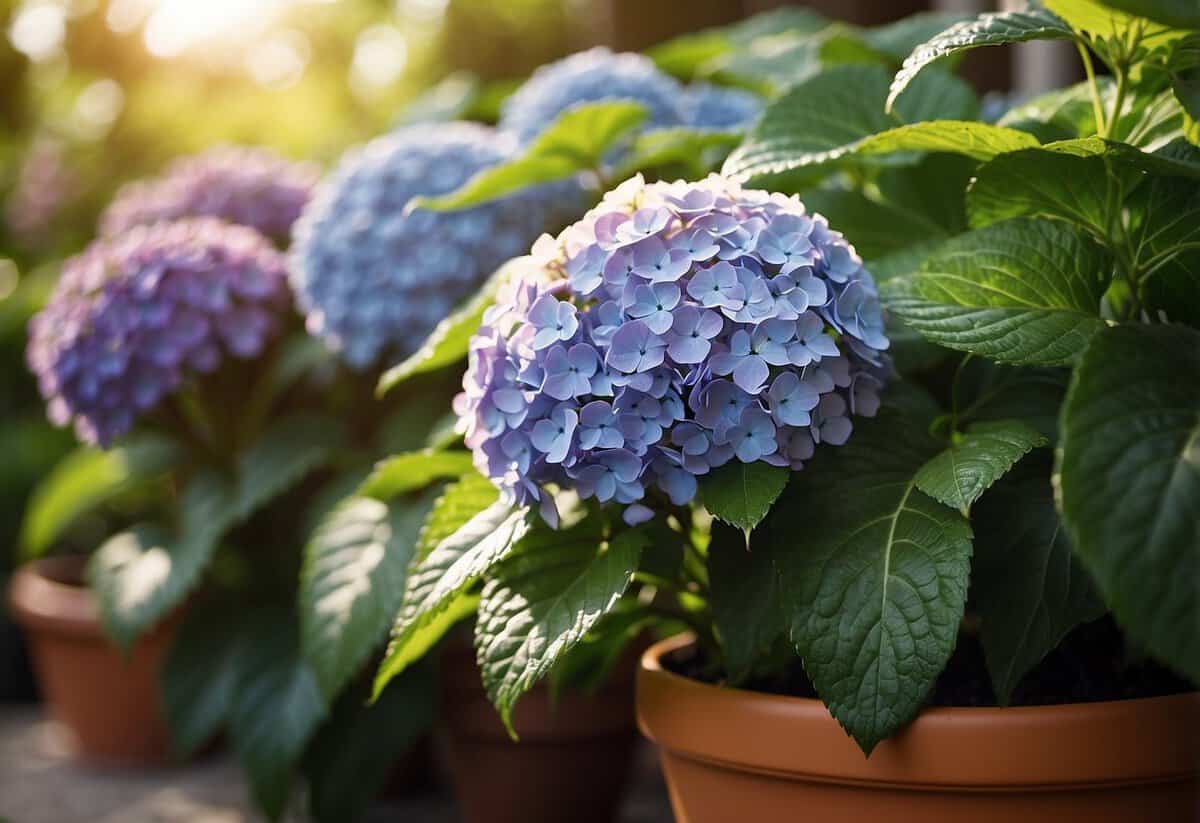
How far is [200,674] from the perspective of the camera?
66.7 inches

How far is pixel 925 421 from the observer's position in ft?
3.53

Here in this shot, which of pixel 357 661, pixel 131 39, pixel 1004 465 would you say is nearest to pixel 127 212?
pixel 357 661

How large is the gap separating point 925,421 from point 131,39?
4914mm

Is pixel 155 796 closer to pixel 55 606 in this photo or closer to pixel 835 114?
pixel 55 606

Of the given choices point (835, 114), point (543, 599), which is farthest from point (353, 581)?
point (835, 114)

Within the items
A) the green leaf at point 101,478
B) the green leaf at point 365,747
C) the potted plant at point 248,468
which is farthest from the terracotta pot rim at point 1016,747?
the green leaf at point 101,478

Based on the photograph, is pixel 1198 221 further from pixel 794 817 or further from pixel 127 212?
pixel 127 212

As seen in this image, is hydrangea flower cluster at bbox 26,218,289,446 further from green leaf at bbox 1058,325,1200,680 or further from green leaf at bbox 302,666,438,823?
green leaf at bbox 1058,325,1200,680

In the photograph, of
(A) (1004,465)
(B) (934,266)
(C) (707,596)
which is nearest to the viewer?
(A) (1004,465)

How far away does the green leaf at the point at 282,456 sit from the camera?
161cm

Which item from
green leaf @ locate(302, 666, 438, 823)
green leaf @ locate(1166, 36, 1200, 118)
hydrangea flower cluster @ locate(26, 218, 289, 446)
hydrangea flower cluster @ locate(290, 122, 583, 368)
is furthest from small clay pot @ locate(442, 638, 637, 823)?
green leaf @ locate(1166, 36, 1200, 118)

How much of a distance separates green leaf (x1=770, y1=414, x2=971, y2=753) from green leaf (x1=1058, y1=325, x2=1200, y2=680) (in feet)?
0.53

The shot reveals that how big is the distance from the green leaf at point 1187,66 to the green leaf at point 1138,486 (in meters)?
0.22

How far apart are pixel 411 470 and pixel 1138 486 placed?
2.39 feet
